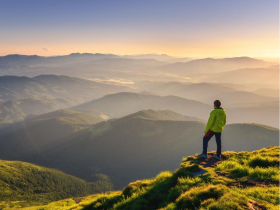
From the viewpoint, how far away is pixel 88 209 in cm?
1285

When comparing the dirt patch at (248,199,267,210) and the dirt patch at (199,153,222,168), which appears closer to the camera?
the dirt patch at (248,199,267,210)

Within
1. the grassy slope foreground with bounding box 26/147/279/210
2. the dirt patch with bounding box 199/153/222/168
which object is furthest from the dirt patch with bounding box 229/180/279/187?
the dirt patch with bounding box 199/153/222/168

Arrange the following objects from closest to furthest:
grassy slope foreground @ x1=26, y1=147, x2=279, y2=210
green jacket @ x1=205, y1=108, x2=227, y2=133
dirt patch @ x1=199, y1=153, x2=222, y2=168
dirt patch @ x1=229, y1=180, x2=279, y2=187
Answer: grassy slope foreground @ x1=26, y1=147, x2=279, y2=210 < dirt patch @ x1=229, y1=180, x2=279, y2=187 < dirt patch @ x1=199, y1=153, x2=222, y2=168 < green jacket @ x1=205, y1=108, x2=227, y2=133

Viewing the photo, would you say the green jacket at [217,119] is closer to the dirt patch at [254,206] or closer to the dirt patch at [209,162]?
the dirt patch at [209,162]

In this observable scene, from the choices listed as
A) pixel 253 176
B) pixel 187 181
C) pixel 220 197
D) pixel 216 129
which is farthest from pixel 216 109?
pixel 220 197

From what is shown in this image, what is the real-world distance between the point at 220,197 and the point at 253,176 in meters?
4.62

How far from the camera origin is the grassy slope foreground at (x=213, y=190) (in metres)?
7.79

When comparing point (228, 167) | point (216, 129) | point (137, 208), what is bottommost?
point (137, 208)

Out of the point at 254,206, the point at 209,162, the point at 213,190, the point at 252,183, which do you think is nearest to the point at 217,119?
the point at 209,162

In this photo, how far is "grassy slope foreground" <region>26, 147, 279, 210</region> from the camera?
7785 millimetres

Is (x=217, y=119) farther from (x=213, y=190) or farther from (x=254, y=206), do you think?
(x=254, y=206)

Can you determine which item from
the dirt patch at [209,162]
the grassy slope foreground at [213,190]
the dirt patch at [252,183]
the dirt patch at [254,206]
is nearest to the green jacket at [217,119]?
the dirt patch at [209,162]

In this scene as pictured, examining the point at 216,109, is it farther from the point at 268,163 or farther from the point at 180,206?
the point at 180,206

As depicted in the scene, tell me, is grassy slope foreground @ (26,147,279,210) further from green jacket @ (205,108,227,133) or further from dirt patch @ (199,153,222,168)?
green jacket @ (205,108,227,133)
